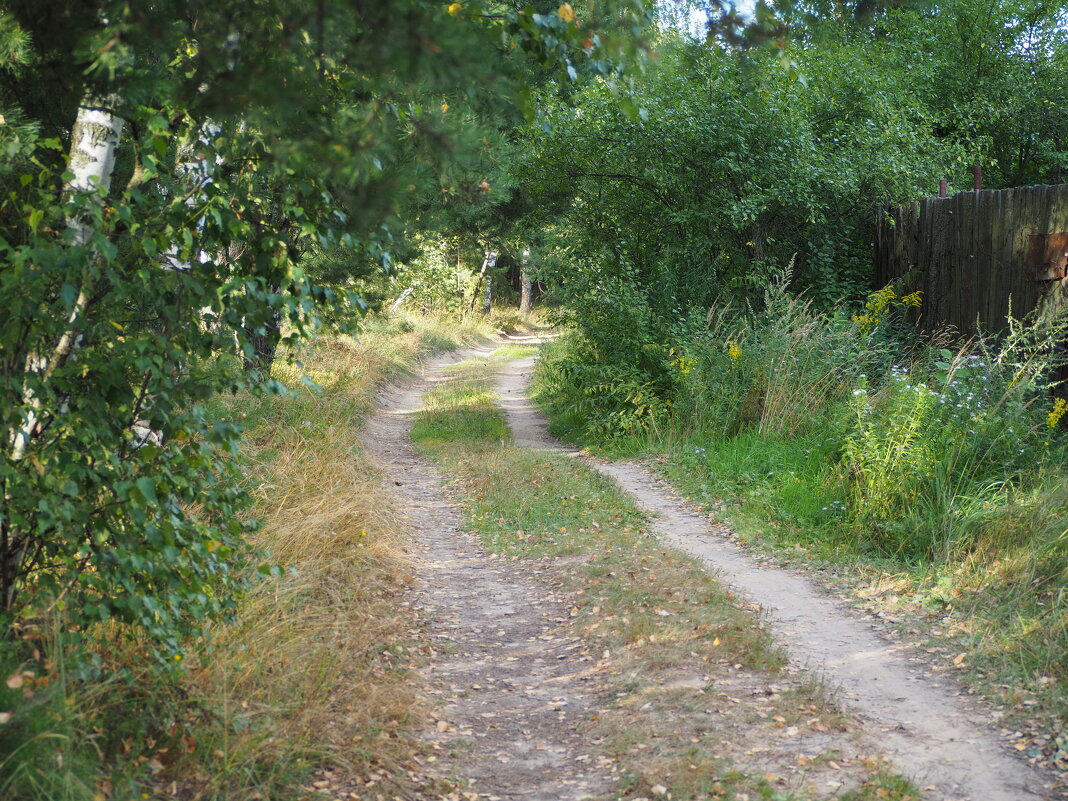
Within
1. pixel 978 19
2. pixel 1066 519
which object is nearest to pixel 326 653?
pixel 1066 519

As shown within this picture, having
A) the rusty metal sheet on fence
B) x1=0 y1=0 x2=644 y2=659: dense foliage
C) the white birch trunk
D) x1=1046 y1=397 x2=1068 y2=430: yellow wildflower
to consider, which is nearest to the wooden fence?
the rusty metal sheet on fence

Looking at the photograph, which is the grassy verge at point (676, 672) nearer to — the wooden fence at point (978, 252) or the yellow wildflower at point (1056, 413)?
the yellow wildflower at point (1056, 413)

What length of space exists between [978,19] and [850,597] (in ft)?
51.2

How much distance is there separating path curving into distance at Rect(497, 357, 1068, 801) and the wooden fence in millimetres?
3773

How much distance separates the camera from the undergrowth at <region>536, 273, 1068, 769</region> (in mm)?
5309

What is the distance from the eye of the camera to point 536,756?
4.41 m

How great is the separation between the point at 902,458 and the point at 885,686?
274cm

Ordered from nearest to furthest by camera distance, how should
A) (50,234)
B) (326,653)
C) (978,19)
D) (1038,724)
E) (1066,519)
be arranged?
(50,234)
(1038,724)
(326,653)
(1066,519)
(978,19)

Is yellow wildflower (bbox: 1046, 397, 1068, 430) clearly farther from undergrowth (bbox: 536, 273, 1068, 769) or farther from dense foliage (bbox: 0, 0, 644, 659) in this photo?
dense foliage (bbox: 0, 0, 644, 659)

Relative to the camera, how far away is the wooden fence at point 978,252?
8.34 metres

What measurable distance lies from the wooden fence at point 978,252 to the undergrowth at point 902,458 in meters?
0.33

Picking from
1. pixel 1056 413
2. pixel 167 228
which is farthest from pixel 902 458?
pixel 167 228

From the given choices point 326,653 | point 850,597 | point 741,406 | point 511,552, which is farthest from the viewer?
point 741,406

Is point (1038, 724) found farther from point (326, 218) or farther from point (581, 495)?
point (581, 495)
